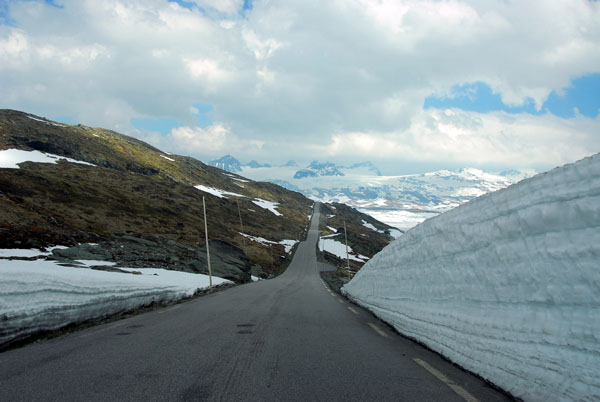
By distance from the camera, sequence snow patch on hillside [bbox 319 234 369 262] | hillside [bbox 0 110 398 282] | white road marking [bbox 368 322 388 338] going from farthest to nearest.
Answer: snow patch on hillside [bbox 319 234 369 262], hillside [bbox 0 110 398 282], white road marking [bbox 368 322 388 338]

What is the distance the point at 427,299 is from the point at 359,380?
3.76 m

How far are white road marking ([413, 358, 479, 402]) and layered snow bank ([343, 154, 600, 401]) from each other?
19.9 inches

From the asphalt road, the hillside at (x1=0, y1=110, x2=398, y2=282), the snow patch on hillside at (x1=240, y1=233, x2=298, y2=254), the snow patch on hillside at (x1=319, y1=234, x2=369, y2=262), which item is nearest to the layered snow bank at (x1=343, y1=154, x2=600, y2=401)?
the asphalt road

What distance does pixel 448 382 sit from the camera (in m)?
4.47

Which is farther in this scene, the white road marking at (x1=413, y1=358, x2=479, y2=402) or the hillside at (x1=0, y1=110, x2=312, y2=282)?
the hillside at (x1=0, y1=110, x2=312, y2=282)

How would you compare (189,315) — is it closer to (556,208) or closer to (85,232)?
(556,208)

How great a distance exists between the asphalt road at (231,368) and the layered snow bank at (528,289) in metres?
0.47

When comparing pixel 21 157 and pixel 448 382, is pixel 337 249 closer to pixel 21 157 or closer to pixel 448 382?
pixel 21 157

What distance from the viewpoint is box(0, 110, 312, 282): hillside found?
3078cm

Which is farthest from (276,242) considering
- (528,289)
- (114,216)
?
(528,289)

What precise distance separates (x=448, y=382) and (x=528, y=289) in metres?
1.57

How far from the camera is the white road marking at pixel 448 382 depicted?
3.90 m

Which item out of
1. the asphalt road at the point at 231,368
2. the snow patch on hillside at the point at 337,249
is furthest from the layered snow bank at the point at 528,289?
the snow patch on hillside at the point at 337,249

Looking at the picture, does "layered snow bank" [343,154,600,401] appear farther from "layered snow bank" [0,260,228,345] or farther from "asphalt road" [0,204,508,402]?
"layered snow bank" [0,260,228,345]
